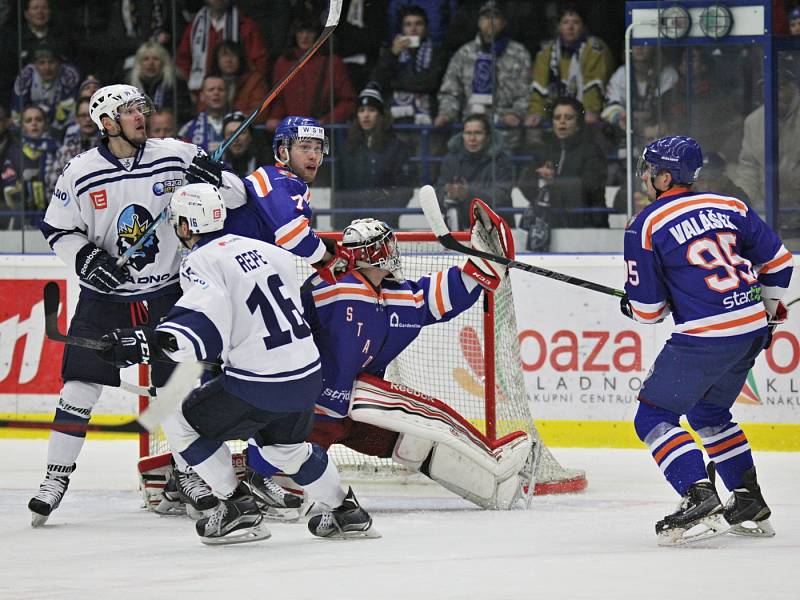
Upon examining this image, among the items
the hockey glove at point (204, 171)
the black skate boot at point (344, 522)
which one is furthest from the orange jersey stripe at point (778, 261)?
the hockey glove at point (204, 171)

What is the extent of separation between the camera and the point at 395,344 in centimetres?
483

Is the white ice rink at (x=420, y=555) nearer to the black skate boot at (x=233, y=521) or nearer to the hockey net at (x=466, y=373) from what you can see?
the black skate boot at (x=233, y=521)

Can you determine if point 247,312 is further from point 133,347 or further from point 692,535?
point 692,535

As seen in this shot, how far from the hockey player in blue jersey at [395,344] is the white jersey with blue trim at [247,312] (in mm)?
663

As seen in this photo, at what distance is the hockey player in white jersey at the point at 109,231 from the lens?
4.71m

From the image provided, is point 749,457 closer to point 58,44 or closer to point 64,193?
point 64,193

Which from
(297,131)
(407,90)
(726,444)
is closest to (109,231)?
(297,131)

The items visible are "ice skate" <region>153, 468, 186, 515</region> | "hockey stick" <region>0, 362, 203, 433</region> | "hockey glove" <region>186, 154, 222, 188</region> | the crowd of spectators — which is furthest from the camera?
the crowd of spectators

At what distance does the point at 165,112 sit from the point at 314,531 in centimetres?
371

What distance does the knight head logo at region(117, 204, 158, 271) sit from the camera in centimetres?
471

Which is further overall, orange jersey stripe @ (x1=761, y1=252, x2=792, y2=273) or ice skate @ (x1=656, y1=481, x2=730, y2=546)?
orange jersey stripe @ (x1=761, y1=252, x2=792, y2=273)

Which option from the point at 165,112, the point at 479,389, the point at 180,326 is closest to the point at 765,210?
the point at 479,389

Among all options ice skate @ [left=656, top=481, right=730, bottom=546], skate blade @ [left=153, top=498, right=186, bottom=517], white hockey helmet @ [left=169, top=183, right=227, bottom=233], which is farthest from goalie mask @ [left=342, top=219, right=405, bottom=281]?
ice skate @ [left=656, top=481, right=730, bottom=546]

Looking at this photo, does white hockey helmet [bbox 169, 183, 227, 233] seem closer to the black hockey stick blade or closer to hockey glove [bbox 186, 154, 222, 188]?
the black hockey stick blade
